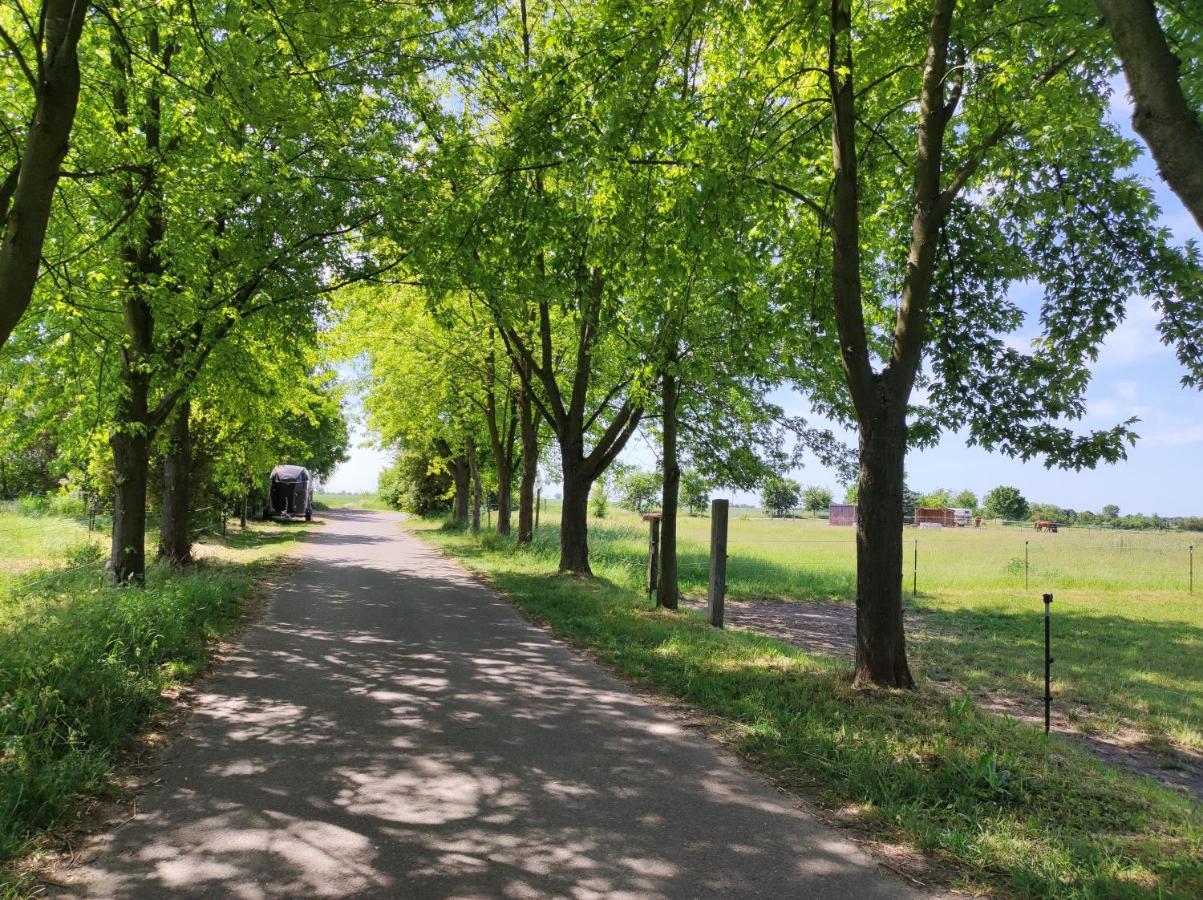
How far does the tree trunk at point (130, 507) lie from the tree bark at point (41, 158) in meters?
7.20

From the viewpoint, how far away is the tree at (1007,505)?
438 feet

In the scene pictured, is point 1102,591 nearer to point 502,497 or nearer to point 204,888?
point 502,497

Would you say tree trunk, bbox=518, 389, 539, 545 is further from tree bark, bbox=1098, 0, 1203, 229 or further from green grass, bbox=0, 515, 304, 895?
tree bark, bbox=1098, 0, 1203, 229

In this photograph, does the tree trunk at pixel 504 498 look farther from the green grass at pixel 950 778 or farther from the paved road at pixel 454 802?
the paved road at pixel 454 802

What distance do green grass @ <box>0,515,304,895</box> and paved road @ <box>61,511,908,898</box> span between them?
0.40 meters

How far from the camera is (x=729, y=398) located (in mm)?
15156

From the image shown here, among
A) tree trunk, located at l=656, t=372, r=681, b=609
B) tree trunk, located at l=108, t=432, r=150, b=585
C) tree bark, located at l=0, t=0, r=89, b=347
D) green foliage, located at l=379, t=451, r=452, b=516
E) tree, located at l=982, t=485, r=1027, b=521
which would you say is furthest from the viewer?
tree, located at l=982, t=485, r=1027, b=521

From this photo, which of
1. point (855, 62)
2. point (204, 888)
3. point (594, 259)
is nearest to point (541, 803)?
point (204, 888)

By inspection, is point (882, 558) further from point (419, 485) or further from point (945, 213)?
point (419, 485)

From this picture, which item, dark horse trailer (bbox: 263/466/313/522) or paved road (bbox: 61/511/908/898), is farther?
dark horse trailer (bbox: 263/466/313/522)

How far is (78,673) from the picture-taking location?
5555 millimetres

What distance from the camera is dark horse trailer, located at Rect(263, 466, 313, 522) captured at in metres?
39.3

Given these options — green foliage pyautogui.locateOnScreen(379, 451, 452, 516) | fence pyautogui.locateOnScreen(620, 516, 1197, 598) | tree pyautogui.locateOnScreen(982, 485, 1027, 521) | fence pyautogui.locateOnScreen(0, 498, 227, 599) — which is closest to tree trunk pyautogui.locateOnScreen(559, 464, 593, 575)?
fence pyautogui.locateOnScreen(620, 516, 1197, 598)

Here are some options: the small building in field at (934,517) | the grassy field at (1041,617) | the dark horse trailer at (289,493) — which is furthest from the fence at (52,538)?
the small building in field at (934,517)
